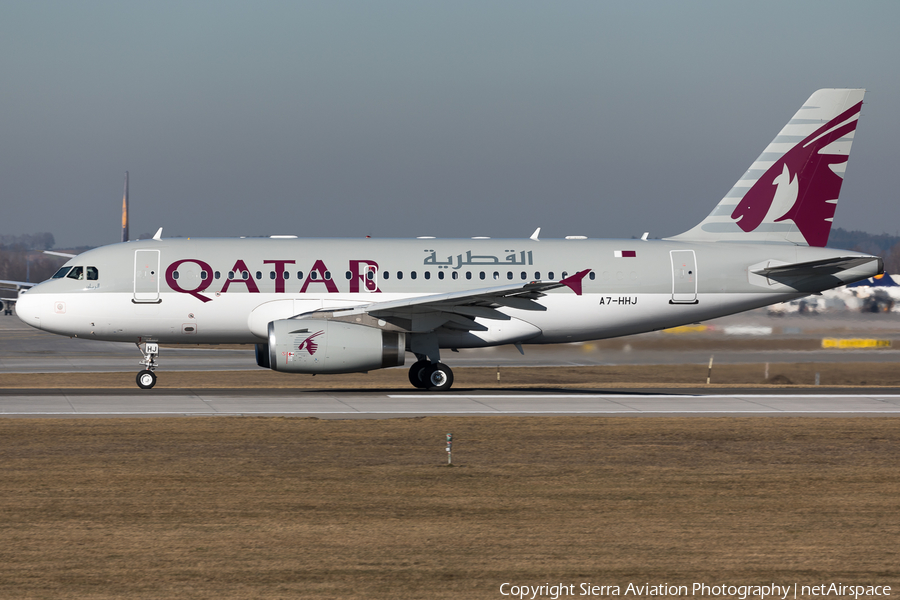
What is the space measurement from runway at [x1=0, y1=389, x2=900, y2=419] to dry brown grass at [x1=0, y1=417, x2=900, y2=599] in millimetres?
2527

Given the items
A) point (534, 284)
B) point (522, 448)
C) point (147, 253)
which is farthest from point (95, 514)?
point (147, 253)

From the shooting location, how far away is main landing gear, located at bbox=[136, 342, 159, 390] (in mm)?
30109

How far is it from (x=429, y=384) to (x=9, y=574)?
66.8ft

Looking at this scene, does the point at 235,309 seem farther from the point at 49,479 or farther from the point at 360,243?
the point at 49,479

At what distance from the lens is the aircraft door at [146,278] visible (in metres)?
29.6

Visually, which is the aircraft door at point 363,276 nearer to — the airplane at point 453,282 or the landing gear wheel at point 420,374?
the airplane at point 453,282

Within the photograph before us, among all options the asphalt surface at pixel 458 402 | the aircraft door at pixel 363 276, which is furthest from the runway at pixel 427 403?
the aircraft door at pixel 363 276

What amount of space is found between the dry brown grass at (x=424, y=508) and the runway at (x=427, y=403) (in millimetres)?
2527

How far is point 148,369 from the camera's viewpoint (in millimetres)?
30578

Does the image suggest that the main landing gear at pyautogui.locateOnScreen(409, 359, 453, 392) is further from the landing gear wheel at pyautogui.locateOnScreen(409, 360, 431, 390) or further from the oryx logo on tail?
the oryx logo on tail

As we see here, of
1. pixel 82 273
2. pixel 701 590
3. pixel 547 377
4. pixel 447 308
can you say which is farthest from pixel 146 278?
pixel 701 590

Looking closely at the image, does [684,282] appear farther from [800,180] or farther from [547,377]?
[547,377]

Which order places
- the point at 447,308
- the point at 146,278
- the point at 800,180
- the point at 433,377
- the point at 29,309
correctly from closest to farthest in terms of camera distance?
the point at 447,308
the point at 29,309
the point at 146,278
the point at 433,377
the point at 800,180

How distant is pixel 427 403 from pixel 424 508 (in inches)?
516
